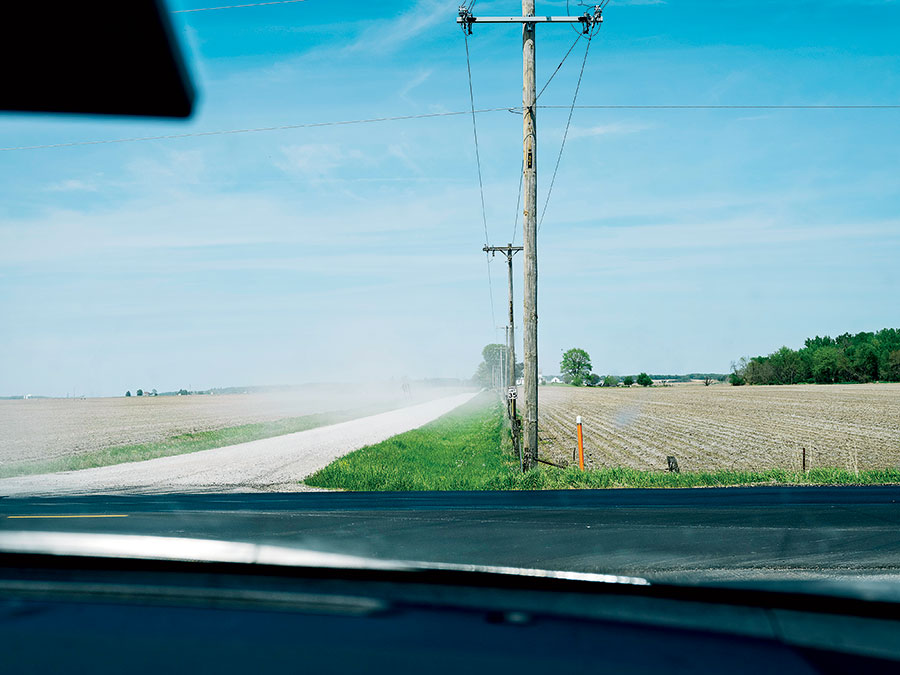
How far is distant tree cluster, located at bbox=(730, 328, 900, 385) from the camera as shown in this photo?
128 meters

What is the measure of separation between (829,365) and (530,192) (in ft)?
458

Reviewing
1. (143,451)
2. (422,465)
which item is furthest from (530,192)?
(143,451)

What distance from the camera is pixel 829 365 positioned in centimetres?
13512

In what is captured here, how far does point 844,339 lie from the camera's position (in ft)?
573

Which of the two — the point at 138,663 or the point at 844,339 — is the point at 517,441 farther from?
the point at 844,339

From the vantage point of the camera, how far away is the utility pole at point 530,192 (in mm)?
15586

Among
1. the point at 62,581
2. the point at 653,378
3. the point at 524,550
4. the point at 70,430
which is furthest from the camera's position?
the point at 653,378

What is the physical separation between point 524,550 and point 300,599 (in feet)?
13.3

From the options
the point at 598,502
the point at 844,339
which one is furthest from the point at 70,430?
the point at 844,339

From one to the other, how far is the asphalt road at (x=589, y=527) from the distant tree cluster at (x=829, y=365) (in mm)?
138051

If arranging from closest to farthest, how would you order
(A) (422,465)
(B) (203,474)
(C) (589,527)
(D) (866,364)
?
(C) (589,527)
(B) (203,474)
(A) (422,465)
(D) (866,364)

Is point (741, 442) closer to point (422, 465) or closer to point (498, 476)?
point (422, 465)

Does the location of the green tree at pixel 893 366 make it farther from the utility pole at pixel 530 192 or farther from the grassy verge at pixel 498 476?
the utility pole at pixel 530 192

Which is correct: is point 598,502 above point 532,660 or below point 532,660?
below
